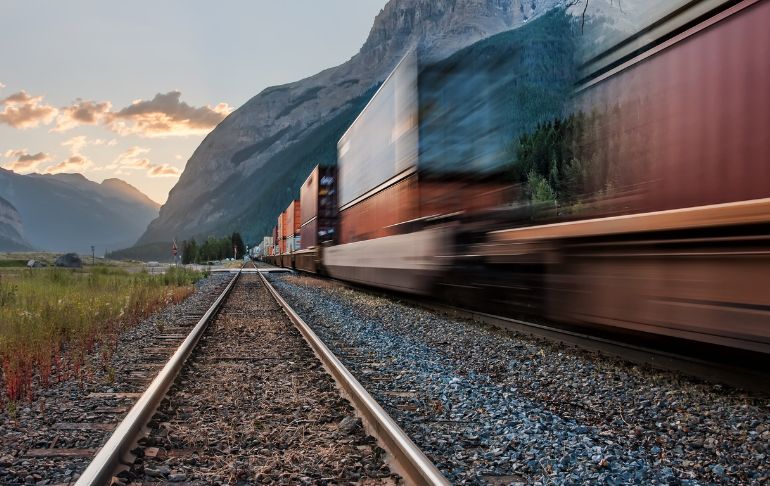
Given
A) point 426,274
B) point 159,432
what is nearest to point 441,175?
point 426,274

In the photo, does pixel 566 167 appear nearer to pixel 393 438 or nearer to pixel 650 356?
pixel 650 356

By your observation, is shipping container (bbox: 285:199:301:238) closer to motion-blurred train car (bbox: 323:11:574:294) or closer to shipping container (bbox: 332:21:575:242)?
motion-blurred train car (bbox: 323:11:574:294)

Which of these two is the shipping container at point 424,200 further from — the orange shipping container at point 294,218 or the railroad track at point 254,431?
the orange shipping container at point 294,218

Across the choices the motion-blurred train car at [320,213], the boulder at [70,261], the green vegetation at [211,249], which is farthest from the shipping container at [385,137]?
the green vegetation at [211,249]

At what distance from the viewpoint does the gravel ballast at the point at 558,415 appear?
3619 millimetres

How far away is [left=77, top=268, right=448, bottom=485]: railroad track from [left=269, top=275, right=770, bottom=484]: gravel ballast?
12.6 inches

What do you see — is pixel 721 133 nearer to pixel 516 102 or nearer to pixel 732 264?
pixel 732 264

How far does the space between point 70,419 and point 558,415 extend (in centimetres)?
352

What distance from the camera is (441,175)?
1027 centimetres

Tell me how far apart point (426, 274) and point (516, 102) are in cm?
311

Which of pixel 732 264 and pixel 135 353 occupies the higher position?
pixel 732 264

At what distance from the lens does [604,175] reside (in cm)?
580

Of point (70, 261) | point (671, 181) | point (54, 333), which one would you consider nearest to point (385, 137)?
point (54, 333)

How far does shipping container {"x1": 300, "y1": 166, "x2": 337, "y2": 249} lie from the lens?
21.6 meters
